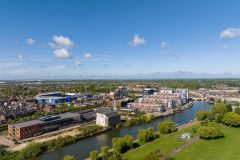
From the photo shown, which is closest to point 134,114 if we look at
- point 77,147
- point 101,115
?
point 101,115

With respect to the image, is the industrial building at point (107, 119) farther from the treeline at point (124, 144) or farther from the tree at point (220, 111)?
the tree at point (220, 111)

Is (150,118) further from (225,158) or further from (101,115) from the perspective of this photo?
(225,158)

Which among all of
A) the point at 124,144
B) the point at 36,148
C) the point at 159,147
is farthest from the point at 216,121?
the point at 36,148

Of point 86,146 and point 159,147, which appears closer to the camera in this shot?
point 159,147

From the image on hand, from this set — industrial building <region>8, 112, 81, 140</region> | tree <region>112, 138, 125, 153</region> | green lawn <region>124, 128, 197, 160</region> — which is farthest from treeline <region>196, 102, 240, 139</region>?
industrial building <region>8, 112, 81, 140</region>

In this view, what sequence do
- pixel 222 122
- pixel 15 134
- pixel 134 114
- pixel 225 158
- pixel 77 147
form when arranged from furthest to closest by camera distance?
pixel 134 114 → pixel 222 122 → pixel 15 134 → pixel 77 147 → pixel 225 158

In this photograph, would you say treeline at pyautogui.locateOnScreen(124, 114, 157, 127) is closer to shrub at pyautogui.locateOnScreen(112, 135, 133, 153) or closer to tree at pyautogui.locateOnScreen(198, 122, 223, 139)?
shrub at pyautogui.locateOnScreen(112, 135, 133, 153)

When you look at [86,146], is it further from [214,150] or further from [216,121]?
[216,121]
